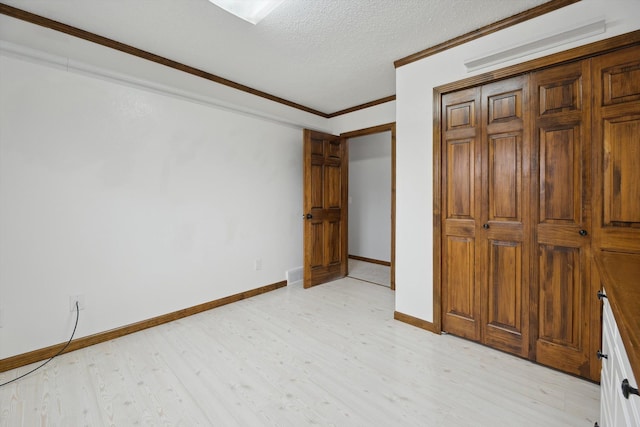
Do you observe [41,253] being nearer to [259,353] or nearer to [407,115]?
[259,353]

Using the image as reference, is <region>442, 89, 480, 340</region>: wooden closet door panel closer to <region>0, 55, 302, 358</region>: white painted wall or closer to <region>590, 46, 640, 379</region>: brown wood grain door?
<region>590, 46, 640, 379</region>: brown wood grain door

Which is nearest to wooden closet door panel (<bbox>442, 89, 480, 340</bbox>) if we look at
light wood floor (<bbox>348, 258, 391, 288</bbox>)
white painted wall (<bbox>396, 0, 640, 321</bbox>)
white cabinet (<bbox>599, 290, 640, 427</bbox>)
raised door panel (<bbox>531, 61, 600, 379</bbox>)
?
white painted wall (<bbox>396, 0, 640, 321</bbox>)

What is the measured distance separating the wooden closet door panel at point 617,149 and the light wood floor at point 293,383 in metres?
1.00

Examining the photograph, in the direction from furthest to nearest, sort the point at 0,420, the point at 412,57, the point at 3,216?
the point at 412,57 → the point at 3,216 → the point at 0,420

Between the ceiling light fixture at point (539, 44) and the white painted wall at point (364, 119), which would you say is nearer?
the ceiling light fixture at point (539, 44)

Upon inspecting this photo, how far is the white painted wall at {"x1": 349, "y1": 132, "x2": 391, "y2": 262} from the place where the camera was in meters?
5.37

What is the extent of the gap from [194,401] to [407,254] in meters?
2.02

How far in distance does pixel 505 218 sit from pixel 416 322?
1.21 metres

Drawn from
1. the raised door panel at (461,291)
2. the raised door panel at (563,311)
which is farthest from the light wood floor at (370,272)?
the raised door panel at (563,311)

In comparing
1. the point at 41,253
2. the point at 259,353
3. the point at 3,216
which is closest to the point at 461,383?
the point at 259,353

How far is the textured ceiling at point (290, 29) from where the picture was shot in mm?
1993

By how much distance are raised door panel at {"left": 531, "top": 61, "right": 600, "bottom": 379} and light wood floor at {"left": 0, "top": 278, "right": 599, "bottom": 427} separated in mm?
254

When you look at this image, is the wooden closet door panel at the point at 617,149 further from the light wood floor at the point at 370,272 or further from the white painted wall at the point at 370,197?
the white painted wall at the point at 370,197

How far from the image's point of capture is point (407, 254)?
2764 millimetres
